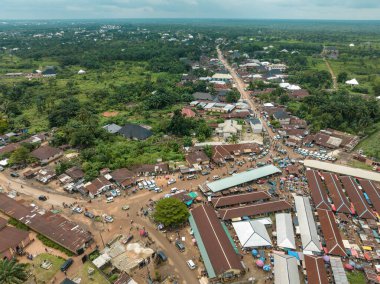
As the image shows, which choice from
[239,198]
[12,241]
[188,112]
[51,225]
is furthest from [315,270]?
[188,112]

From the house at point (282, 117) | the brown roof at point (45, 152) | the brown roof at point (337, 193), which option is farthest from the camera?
the house at point (282, 117)

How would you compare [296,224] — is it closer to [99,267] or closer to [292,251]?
[292,251]

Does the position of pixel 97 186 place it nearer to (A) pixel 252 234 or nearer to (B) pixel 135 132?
(B) pixel 135 132

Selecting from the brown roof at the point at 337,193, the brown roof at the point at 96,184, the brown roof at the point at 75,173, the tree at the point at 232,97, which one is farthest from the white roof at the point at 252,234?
the tree at the point at 232,97

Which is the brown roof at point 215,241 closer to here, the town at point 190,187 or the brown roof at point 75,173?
the town at point 190,187

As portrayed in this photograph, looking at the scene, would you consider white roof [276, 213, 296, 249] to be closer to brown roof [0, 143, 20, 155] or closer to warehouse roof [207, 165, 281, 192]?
warehouse roof [207, 165, 281, 192]

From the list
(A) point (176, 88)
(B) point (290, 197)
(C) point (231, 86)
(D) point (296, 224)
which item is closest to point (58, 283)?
(D) point (296, 224)
